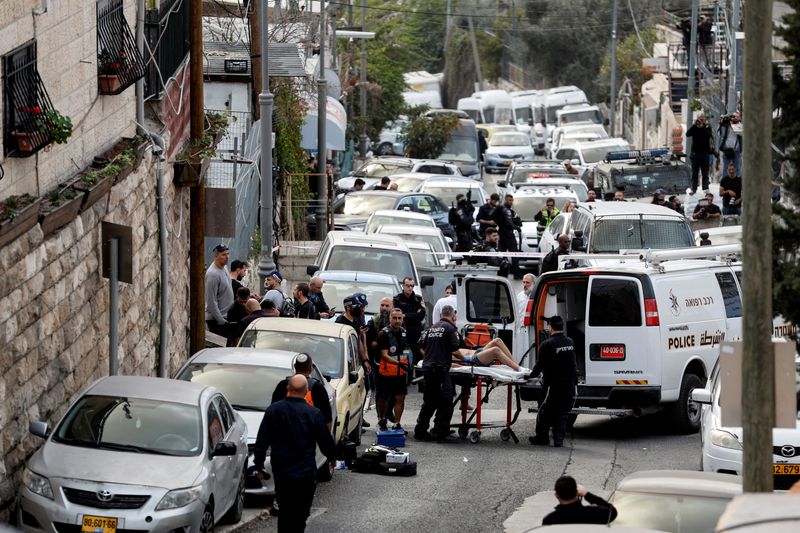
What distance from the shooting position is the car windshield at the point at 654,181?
118 feet

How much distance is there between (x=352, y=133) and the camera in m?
59.9

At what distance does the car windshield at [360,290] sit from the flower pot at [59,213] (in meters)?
8.74

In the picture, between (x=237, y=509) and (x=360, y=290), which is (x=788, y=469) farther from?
(x=360, y=290)

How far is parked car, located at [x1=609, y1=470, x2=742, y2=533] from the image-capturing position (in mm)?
9797

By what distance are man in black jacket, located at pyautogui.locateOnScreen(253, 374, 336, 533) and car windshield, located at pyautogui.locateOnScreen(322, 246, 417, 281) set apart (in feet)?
42.6

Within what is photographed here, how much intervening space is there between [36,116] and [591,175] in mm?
31153

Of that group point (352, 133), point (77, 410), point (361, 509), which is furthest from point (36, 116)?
point (352, 133)

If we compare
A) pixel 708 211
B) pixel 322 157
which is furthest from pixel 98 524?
pixel 322 157

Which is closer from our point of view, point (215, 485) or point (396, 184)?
point (215, 485)

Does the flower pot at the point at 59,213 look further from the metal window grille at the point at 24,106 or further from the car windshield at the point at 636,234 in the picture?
the car windshield at the point at 636,234

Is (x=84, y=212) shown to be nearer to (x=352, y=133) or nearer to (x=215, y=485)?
(x=215, y=485)

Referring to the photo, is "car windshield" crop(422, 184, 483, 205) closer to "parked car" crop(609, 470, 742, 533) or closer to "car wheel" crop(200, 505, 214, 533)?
"car wheel" crop(200, 505, 214, 533)

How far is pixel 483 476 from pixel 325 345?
2547 mm

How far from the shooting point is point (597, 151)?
5347 cm
